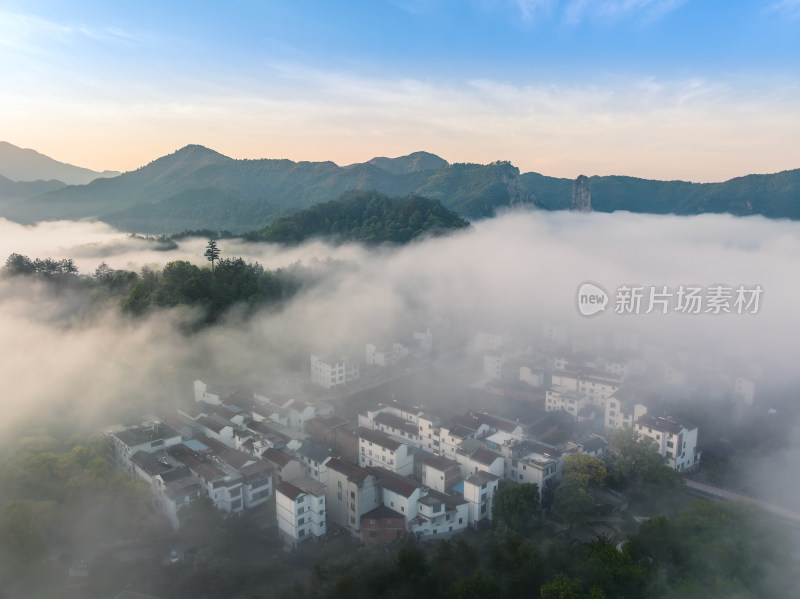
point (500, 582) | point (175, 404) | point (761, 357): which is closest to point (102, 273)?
point (175, 404)

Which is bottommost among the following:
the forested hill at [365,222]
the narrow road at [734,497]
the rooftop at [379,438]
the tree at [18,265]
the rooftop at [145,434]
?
the narrow road at [734,497]

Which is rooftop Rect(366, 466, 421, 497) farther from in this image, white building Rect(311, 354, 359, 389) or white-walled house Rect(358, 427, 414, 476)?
white building Rect(311, 354, 359, 389)

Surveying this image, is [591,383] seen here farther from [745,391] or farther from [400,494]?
[400,494]

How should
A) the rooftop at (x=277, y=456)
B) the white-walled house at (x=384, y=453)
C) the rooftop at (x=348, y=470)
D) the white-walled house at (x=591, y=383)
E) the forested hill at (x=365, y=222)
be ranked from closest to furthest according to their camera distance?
the rooftop at (x=348, y=470) < the rooftop at (x=277, y=456) < the white-walled house at (x=384, y=453) < the white-walled house at (x=591, y=383) < the forested hill at (x=365, y=222)

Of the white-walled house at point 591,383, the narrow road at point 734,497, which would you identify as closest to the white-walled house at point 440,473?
the narrow road at point 734,497

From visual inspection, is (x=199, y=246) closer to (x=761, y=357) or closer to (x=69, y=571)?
(x=69, y=571)

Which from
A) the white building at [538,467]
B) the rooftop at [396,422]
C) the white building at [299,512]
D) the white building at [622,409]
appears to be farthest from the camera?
the white building at [622,409]

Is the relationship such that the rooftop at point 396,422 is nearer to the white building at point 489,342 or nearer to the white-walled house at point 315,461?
the white-walled house at point 315,461

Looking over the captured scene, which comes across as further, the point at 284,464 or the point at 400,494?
the point at 284,464

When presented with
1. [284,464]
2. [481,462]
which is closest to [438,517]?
[481,462]
